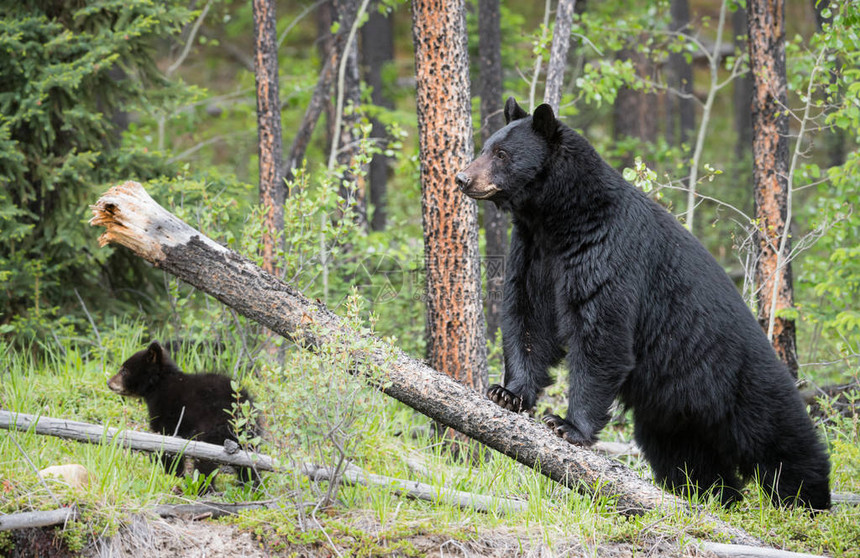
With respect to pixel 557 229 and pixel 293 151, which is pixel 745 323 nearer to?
pixel 557 229

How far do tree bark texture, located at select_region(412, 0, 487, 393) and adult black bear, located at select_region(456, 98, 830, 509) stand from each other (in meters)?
1.01

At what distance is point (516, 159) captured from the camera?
4.39m

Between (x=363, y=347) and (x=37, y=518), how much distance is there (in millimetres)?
1690

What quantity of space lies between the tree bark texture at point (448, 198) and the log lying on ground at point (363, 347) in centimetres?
153

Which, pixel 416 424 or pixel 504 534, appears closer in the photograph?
pixel 504 534

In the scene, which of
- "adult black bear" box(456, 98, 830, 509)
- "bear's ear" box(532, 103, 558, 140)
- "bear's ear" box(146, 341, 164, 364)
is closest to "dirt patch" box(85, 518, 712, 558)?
"adult black bear" box(456, 98, 830, 509)

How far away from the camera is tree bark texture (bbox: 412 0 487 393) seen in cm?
541

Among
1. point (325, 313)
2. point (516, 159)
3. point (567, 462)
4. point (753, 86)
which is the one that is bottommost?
point (567, 462)

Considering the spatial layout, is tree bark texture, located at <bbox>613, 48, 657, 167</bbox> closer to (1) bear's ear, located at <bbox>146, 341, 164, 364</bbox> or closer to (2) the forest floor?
(1) bear's ear, located at <bbox>146, 341, 164, 364</bbox>

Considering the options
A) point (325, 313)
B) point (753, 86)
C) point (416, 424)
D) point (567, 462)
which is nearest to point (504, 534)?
point (567, 462)

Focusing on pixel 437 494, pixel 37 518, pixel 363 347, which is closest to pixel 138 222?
pixel 363 347

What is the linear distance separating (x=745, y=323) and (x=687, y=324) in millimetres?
382

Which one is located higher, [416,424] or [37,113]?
[37,113]

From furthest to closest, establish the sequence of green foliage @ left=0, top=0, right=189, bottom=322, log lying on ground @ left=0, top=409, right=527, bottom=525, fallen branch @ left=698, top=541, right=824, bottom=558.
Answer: green foliage @ left=0, top=0, right=189, bottom=322 < log lying on ground @ left=0, top=409, right=527, bottom=525 < fallen branch @ left=698, top=541, right=824, bottom=558
